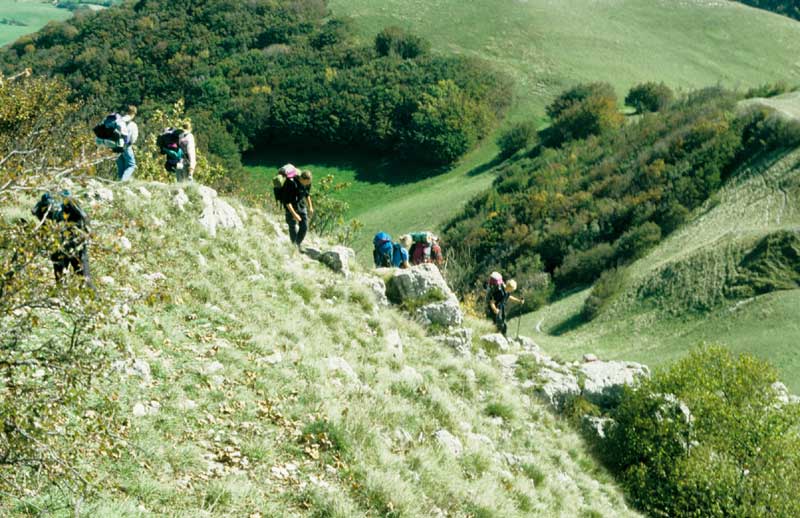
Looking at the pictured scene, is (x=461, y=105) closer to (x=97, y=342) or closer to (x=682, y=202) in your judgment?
(x=682, y=202)

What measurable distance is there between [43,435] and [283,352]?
491 cm

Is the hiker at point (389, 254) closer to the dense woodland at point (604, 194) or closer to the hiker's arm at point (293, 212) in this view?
the hiker's arm at point (293, 212)

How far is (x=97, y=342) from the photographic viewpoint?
8.36 meters

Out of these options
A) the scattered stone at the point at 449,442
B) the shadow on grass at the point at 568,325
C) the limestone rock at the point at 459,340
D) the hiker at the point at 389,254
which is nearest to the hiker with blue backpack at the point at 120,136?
the hiker at the point at 389,254

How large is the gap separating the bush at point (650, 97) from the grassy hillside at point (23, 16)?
13533 cm

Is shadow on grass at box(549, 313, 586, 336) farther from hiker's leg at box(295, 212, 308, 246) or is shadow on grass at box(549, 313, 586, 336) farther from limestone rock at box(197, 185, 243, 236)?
limestone rock at box(197, 185, 243, 236)

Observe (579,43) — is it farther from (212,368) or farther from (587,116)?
(212,368)

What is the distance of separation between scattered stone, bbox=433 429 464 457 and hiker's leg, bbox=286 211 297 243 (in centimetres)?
655

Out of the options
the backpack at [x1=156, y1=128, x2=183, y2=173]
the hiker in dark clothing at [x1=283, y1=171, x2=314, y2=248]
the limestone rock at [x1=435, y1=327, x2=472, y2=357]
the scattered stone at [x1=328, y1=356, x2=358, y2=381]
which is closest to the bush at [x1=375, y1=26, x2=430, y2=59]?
the backpack at [x1=156, y1=128, x2=183, y2=173]

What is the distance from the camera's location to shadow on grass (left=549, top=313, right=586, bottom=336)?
32.5m

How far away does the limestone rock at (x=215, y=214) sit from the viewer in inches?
522

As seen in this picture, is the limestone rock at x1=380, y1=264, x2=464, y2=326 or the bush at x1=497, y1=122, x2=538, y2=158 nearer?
the limestone rock at x1=380, y1=264, x2=464, y2=326

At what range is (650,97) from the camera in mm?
85062

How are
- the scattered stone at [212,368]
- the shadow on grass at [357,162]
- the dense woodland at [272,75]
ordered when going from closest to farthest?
the scattered stone at [212,368]
the shadow on grass at [357,162]
the dense woodland at [272,75]
